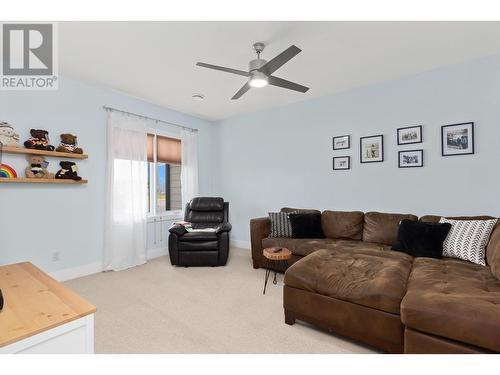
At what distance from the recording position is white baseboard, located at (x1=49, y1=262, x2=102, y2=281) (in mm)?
3162

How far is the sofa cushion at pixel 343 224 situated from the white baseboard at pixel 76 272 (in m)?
3.27

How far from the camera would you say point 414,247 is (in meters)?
2.58

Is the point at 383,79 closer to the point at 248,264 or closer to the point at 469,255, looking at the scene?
the point at 469,255

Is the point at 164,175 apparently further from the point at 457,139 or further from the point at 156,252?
the point at 457,139

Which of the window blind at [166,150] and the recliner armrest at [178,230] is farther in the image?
the window blind at [166,150]

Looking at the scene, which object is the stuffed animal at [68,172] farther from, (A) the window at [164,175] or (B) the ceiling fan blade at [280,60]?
(B) the ceiling fan blade at [280,60]

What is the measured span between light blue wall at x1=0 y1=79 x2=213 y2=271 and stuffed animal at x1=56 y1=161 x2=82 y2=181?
0.11 metres

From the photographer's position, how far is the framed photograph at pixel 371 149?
3.48 meters

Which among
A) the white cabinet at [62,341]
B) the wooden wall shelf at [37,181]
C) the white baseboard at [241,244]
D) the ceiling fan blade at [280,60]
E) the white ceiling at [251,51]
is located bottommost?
the white baseboard at [241,244]

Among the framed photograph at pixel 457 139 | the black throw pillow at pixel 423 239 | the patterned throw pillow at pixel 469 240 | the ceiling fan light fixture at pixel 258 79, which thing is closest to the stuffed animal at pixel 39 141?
the ceiling fan light fixture at pixel 258 79

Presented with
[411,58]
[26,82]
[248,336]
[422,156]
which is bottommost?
[248,336]

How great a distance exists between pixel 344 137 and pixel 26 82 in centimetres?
417

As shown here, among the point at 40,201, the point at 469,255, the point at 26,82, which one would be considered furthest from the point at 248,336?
the point at 26,82
